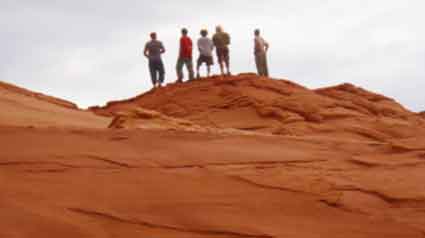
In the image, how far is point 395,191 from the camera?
268 inches

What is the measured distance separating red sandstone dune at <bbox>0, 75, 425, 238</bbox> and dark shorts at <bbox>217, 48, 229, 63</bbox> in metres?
7.66

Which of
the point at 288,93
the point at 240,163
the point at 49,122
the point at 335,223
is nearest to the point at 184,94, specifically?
the point at 288,93

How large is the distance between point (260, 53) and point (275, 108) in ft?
9.33

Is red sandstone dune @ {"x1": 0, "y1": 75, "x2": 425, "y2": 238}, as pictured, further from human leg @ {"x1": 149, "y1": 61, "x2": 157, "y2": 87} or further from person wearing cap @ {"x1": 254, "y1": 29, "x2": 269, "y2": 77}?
person wearing cap @ {"x1": 254, "y1": 29, "x2": 269, "y2": 77}

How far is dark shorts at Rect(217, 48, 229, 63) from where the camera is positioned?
16391 millimetres

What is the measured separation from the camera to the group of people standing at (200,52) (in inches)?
600

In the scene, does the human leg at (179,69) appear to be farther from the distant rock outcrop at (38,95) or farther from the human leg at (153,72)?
the distant rock outcrop at (38,95)

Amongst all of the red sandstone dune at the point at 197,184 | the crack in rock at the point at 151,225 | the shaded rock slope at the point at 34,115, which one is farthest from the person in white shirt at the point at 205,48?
the crack in rock at the point at 151,225

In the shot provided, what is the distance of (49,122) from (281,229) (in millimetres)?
3591

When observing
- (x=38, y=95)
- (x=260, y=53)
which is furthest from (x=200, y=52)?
(x=38, y=95)

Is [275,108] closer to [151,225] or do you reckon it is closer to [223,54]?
[223,54]

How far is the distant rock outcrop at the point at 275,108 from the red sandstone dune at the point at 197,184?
488 centimetres

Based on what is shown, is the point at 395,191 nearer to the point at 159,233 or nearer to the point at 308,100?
the point at 159,233

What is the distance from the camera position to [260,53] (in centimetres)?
1691
